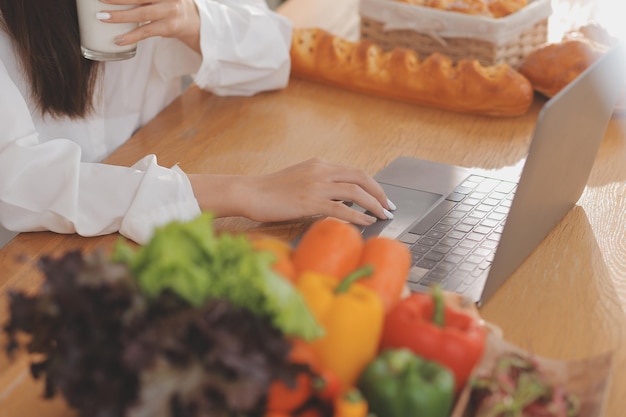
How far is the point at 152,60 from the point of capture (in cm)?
176

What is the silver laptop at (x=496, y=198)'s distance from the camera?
1010mm

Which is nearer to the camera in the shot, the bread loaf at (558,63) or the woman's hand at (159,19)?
the woman's hand at (159,19)

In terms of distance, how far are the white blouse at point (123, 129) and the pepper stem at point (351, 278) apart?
551 mm

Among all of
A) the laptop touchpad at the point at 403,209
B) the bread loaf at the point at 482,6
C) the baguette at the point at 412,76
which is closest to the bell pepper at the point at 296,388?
the laptop touchpad at the point at 403,209

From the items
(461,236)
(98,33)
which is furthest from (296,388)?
(98,33)

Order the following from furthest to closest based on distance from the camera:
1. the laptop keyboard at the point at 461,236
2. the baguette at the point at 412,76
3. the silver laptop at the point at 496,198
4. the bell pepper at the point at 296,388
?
1. the baguette at the point at 412,76
2. the laptop keyboard at the point at 461,236
3. the silver laptop at the point at 496,198
4. the bell pepper at the point at 296,388

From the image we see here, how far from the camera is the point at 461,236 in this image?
124cm

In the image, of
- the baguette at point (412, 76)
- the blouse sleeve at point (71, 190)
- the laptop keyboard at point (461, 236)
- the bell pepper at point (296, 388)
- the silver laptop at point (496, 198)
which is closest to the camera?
the bell pepper at point (296, 388)

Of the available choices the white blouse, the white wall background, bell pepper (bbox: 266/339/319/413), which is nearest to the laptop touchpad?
the white blouse

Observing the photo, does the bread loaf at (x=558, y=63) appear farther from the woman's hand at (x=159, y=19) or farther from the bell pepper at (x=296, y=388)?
the bell pepper at (x=296, y=388)

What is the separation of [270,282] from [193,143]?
38.2 inches

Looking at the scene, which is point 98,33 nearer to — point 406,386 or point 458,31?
point 458,31

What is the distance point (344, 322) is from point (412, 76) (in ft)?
3.54

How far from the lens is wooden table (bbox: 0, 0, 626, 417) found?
3.48 feet
